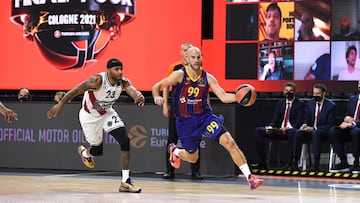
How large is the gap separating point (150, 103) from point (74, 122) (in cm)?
147

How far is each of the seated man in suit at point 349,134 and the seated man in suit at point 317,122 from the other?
0.21 meters

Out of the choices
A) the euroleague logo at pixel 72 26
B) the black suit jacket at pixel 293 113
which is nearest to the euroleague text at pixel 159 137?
the black suit jacket at pixel 293 113

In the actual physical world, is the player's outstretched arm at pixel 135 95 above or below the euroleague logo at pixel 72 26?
below

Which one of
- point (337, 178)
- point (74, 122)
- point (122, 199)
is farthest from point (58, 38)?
point (122, 199)

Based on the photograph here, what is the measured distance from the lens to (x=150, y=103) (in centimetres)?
1623

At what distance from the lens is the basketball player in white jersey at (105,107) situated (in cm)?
1287

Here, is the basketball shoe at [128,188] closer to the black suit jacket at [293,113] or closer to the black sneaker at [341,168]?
the black suit jacket at [293,113]

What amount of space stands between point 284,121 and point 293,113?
25cm

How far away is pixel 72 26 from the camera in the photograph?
18688mm

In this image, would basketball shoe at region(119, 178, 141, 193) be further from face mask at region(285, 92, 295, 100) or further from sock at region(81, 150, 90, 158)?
face mask at region(285, 92, 295, 100)

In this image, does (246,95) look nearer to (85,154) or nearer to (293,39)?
(85,154)

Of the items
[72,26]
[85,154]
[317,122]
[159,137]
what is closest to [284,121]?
[317,122]

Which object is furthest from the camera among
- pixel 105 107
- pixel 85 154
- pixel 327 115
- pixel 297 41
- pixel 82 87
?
pixel 297 41

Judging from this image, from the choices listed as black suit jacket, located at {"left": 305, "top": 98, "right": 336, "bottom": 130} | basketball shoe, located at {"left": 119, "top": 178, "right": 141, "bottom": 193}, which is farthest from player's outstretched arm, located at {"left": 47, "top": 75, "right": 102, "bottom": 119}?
black suit jacket, located at {"left": 305, "top": 98, "right": 336, "bottom": 130}
